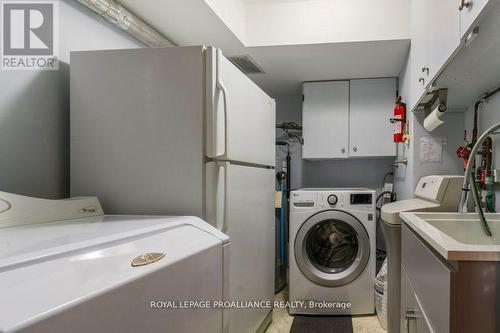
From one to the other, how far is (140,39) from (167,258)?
176cm

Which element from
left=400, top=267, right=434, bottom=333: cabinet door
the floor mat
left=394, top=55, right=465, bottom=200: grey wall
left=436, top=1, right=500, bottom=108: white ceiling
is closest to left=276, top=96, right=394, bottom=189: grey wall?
left=394, top=55, right=465, bottom=200: grey wall

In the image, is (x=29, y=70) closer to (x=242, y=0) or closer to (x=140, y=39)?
(x=140, y=39)

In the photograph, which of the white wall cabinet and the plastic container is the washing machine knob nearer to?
the plastic container

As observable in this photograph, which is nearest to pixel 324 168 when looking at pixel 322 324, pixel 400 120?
pixel 400 120

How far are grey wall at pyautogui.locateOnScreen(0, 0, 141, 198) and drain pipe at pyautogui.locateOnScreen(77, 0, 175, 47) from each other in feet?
0.28

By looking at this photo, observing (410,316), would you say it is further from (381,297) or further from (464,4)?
(381,297)

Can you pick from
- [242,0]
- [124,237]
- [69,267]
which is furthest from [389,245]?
[242,0]

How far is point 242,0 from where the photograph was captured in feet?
8.22

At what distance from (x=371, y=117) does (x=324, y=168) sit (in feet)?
2.65

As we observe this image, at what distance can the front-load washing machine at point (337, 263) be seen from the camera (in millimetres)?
2699

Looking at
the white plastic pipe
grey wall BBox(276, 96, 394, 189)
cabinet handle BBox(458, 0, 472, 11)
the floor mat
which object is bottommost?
the floor mat

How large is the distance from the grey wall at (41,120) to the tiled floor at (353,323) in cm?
179

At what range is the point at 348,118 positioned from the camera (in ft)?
11.0

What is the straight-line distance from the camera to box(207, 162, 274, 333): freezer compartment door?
1536mm
